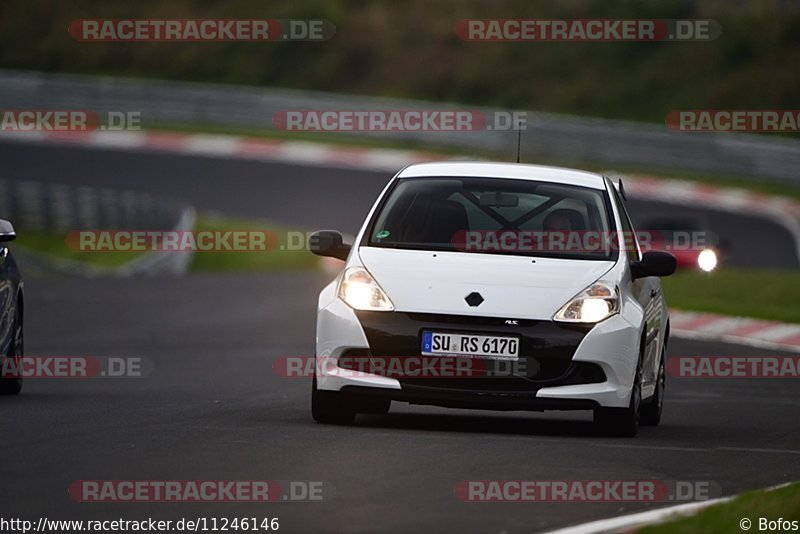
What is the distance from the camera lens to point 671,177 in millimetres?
42062

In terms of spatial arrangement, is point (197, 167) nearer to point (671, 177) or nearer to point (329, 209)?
point (329, 209)

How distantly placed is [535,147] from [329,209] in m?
5.53

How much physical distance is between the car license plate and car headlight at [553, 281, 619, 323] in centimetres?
32

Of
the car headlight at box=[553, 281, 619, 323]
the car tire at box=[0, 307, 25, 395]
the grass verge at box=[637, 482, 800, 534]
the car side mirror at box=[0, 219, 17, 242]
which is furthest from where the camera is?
the car tire at box=[0, 307, 25, 395]

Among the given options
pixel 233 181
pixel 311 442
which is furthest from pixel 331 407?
pixel 233 181

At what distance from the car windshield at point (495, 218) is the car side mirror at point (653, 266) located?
23 cm

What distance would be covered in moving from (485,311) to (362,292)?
2.46ft

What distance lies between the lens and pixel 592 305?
10812mm

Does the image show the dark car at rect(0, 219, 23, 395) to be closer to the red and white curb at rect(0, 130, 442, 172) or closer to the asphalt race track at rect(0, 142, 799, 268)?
the asphalt race track at rect(0, 142, 799, 268)

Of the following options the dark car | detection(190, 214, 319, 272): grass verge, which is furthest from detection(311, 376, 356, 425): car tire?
detection(190, 214, 319, 272): grass verge

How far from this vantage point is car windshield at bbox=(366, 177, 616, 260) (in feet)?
37.1

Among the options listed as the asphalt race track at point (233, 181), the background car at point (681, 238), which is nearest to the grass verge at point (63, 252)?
the asphalt race track at point (233, 181)

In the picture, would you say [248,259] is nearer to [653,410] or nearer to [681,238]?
[681,238]

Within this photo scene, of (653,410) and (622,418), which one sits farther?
(653,410)
